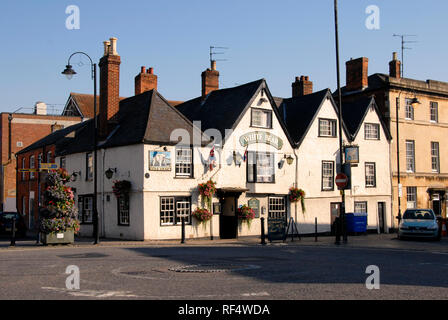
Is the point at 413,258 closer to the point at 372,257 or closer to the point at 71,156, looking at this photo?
the point at 372,257

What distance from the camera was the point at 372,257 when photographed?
56.3 ft

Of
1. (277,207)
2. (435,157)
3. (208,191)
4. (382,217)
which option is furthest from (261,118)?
(435,157)

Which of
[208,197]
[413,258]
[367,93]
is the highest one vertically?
[367,93]

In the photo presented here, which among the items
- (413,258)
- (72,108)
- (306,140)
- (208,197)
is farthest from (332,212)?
(72,108)

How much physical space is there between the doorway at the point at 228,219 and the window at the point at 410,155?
1589 centimetres

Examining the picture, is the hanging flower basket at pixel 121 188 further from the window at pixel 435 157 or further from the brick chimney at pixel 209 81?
the window at pixel 435 157

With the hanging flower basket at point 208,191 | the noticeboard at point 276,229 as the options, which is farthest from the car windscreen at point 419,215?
the hanging flower basket at point 208,191

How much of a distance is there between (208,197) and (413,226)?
10756 mm

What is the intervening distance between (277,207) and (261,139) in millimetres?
4167

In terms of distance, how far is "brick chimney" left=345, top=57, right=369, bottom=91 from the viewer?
39.5 metres

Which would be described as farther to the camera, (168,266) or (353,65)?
(353,65)

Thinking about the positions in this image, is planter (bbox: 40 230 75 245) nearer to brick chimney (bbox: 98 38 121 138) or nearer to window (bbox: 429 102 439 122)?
brick chimney (bbox: 98 38 121 138)

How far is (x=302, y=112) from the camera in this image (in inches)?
1363

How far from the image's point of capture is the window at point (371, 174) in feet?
117
